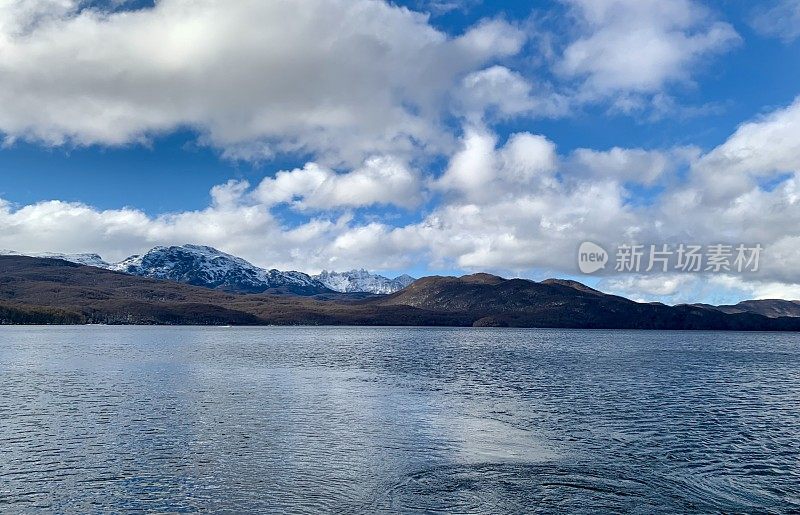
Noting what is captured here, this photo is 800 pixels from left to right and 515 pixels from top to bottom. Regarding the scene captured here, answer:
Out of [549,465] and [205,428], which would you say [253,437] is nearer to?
[205,428]

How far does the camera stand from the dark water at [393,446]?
29453 millimetres

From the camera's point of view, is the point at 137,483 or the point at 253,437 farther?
the point at 253,437

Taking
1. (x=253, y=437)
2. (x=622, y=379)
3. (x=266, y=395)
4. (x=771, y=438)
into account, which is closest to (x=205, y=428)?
(x=253, y=437)

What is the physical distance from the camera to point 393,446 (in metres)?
40.6

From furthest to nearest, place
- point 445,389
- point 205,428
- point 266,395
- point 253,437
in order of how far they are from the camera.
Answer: point 445,389 → point 266,395 → point 205,428 → point 253,437

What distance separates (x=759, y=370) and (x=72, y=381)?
11463 centimetres

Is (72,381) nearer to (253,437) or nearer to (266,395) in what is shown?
(266,395)

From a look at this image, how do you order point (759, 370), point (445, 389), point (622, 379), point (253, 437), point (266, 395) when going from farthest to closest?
point (759, 370) → point (622, 379) → point (445, 389) → point (266, 395) → point (253, 437)

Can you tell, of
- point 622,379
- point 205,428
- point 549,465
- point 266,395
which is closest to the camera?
point 549,465

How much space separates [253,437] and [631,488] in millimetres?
25313

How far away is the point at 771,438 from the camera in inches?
1764

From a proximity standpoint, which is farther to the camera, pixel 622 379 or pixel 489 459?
pixel 622 379

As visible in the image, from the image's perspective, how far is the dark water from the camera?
29.5 meters

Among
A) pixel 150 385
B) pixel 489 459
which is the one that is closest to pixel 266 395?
pixel 150 385
